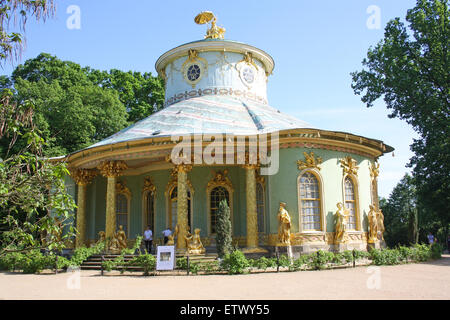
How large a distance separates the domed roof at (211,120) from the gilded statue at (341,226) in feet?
12.6

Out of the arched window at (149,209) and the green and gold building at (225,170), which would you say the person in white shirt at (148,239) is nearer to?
the green and gold building at (225,170)

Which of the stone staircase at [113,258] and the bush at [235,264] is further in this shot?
the stone staircase at [113,258]

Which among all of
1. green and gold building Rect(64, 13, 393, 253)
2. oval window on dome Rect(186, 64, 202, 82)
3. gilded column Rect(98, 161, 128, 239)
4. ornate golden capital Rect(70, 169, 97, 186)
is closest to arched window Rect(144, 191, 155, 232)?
green and gold building Rect(64, 13, 393, 253)

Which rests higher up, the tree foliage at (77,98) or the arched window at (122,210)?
the tree foliage at (77,98)

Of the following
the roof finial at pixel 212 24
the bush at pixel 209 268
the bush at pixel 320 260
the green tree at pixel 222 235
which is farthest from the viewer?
the roof finial at pixel 212 24

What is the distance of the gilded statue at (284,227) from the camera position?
617 inches

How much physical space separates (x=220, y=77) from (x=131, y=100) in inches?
634

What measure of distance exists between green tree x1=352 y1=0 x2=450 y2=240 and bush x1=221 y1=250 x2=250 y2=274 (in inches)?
564

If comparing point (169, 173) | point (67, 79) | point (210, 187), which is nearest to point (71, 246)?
point (169, 173)

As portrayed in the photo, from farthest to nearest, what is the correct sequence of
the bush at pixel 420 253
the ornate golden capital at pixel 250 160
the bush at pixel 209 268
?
the ornate golden capital at pixel 250 160
the bush at pixel 420 253
the bush at pixel 209 268

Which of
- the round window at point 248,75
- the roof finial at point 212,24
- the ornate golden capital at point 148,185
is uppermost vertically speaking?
the roof finial at point 212,24

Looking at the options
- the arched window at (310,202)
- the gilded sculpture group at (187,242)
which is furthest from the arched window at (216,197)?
the arched window at (310,202)

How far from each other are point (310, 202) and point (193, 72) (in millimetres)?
10565

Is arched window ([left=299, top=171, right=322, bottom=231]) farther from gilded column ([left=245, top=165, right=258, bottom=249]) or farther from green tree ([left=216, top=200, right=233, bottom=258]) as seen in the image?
green tree ([left=216, top=200, right=233, bottom=258])
